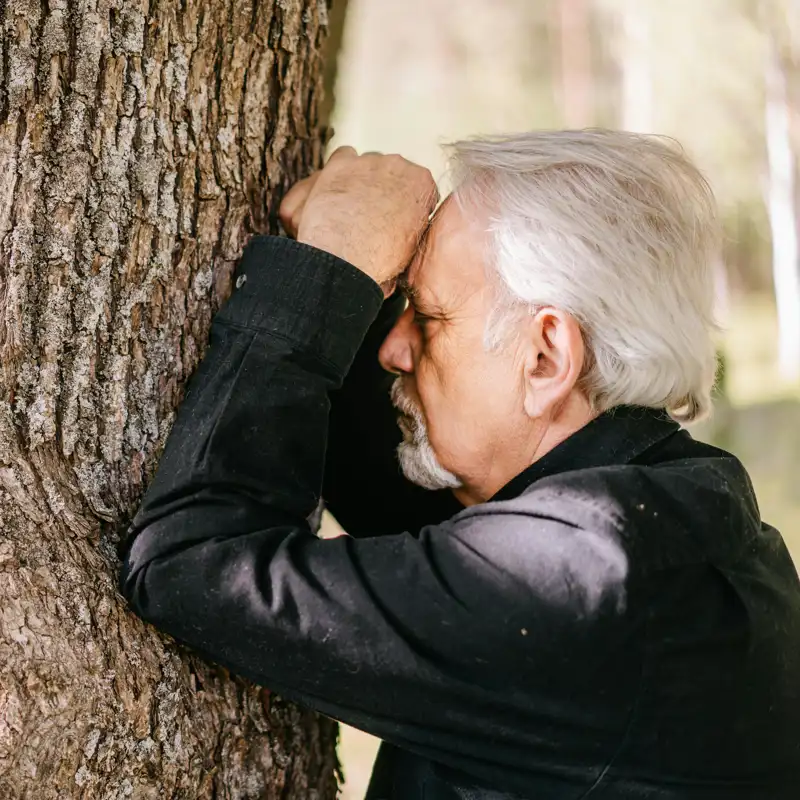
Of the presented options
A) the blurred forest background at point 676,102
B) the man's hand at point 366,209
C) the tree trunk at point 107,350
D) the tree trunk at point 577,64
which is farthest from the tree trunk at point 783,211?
the tree trunk at point 107,350

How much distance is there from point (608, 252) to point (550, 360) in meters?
0.22

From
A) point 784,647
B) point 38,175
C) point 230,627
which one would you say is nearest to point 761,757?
point 784,647

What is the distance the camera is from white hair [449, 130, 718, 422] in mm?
1698

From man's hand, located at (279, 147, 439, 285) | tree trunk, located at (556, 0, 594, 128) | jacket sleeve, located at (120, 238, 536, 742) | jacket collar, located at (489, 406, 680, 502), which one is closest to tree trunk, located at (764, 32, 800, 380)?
tree trunk, located at (556, 0, 594, 128)

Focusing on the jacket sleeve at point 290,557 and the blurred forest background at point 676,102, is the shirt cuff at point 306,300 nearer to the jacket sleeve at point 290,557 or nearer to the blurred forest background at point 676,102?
the jacket sleeve at point 290,557

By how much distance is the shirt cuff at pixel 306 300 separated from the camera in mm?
1633

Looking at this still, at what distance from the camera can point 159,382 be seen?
1.68 meters

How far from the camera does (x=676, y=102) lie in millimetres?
12102

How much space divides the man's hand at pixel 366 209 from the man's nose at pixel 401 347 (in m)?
0.12

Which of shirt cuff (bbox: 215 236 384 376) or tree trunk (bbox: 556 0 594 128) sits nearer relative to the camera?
shirt cuff (bbox: 215 236 384 376)

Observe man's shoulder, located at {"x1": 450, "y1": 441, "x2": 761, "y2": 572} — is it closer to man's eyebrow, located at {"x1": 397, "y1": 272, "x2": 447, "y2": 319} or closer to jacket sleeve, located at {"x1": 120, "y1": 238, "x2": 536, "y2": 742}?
jacket sleeve, located at {"x1": 120, "y1": 238, "x2": 536, "y2": 742}

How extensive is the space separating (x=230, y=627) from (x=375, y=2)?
1921cm

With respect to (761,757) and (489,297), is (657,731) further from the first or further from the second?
(489,297)

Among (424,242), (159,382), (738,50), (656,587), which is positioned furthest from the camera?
(738,50)
